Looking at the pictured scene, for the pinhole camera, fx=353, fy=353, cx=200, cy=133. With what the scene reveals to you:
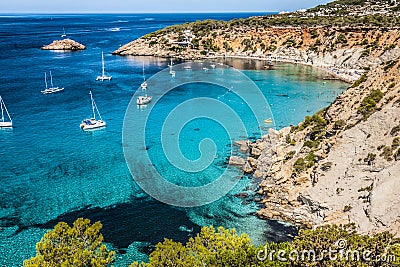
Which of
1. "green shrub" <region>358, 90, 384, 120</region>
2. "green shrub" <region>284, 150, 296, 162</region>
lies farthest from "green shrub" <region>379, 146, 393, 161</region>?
"green shrub" <region>284, 150, 296, 162</region>

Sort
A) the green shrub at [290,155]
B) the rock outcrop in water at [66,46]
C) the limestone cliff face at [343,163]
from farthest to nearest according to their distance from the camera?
1. the rock outcrop in water at [66,46]
2. the green shrub at [290,155]
3. the limestone cliff face at [343,163]

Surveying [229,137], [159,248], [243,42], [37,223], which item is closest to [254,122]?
[229,137]

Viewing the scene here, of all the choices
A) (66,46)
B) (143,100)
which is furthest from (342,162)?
(66,46)

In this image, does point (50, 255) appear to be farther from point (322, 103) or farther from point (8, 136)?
point (322, 103)

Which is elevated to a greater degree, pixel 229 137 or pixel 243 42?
pixel 243 42

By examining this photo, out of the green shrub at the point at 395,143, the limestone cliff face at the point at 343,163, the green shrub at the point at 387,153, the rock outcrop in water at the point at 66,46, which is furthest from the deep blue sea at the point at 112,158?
the rock outcrop in water at the point at 66,46

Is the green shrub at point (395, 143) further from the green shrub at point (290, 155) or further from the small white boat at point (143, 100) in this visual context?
the small white boat at point (143, 100)

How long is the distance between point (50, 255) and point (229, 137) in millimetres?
35718

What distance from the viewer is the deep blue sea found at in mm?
30266

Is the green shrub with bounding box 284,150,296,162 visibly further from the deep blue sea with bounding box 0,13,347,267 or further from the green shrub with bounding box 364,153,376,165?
the green shrub with bounding box 364,153,376,165

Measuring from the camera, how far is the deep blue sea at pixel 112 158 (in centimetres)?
3027

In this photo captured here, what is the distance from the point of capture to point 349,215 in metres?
27.8

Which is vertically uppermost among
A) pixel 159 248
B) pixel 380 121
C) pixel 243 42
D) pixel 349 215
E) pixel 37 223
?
pixel 243 42

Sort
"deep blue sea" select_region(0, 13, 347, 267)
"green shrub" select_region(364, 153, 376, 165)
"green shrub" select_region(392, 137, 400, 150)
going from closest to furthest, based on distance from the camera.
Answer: "green shrub" select_region(392, 137, 400, 150) < "deep blue sea" select_region(0, 13, 347, 267) < "green shrub" select_region(364, 153, 376, 165)
